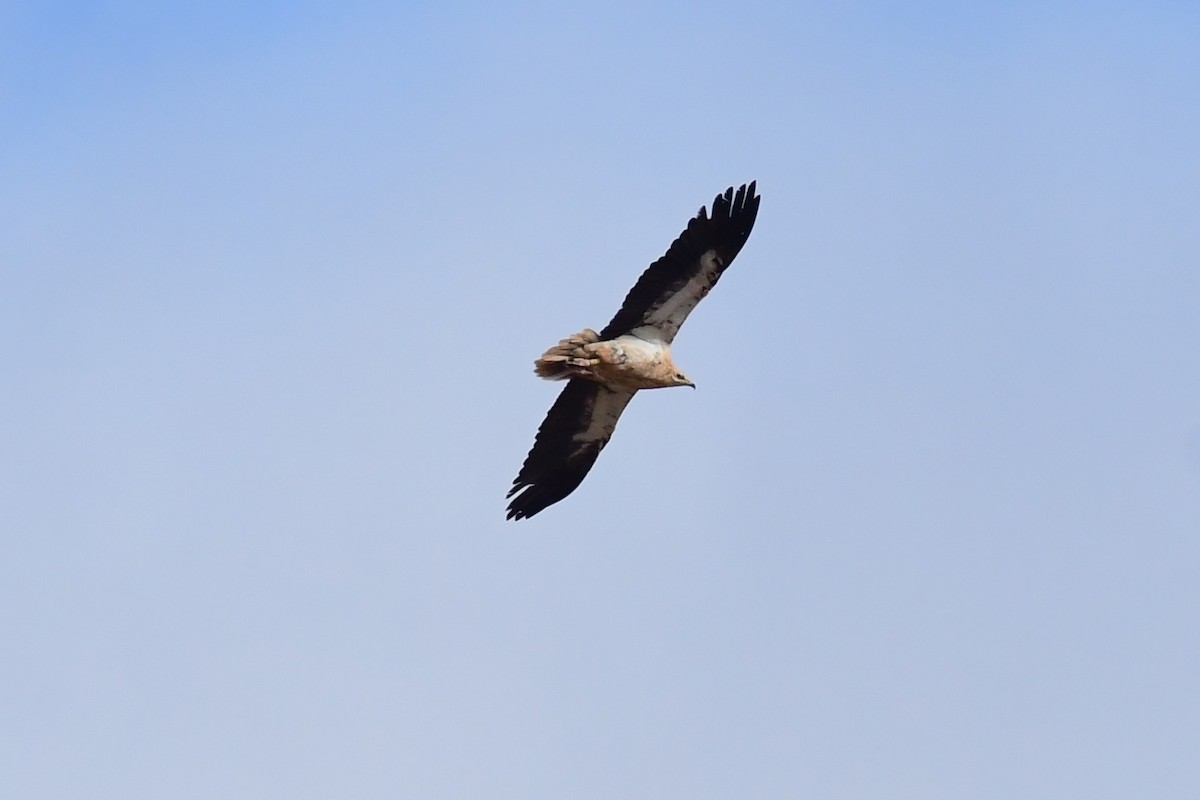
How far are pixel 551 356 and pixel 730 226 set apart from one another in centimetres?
217

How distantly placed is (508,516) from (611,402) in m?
1.58

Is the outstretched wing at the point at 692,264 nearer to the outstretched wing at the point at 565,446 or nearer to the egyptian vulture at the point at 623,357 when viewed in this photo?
the egyptian vulture at the point at 623,357

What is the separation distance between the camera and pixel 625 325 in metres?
21.1

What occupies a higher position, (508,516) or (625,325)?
(625,325)

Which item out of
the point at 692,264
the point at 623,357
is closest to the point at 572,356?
the point at 623,357

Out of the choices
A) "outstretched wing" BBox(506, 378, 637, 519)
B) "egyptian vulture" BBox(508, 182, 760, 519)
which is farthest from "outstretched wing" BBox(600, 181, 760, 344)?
"outstretched wing" BBox(506, 378, 637, 519)

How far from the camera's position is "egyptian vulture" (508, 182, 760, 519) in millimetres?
20688

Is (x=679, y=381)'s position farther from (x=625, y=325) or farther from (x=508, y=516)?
(x=508, y=516)

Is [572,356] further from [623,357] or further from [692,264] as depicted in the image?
[692,264]

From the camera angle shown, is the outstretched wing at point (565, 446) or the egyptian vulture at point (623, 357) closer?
the egyptian vulture at point (623, 357)

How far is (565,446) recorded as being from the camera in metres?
21.9

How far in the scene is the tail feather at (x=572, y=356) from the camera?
2089cm

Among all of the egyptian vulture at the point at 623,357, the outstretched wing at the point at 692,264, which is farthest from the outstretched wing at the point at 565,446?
the outstretched wing at the point at 692,264

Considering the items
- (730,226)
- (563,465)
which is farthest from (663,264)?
(563,465)
